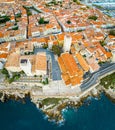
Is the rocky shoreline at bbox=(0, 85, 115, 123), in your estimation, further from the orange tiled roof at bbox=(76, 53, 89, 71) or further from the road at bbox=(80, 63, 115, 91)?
the orange tiled roof at bbox=(76, 53, 89, 71)

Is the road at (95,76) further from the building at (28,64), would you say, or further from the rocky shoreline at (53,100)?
the building at (28,64)

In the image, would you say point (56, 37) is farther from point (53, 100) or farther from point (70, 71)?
point (53, 100)

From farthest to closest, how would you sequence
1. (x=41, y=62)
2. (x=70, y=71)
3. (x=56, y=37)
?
(x=56, y=37)
(x=41, y=62)
(x=70, y=71)

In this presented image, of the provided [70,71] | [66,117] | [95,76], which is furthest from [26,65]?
[95,76]

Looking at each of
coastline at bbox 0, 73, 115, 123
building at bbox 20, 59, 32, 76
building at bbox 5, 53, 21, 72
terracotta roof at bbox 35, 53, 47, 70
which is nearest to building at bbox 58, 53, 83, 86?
coastline at bbox 0, 73, 115, 123

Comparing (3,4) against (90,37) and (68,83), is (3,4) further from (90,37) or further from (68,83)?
(68,83)

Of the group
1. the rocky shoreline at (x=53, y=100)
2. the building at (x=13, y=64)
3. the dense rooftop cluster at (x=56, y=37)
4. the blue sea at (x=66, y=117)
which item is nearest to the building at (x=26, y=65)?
the dense rooftop cluster at (x=56, y=37)
